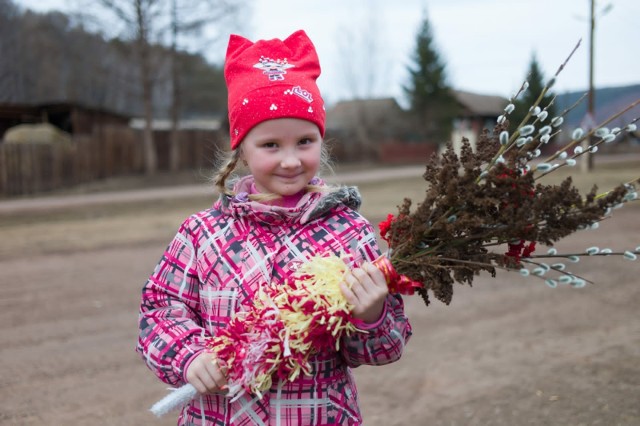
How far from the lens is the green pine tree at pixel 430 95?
138 feet

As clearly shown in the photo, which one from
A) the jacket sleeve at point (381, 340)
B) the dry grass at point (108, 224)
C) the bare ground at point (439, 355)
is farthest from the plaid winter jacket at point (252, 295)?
the dry grass at point (108, 224)

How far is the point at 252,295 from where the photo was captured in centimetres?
183

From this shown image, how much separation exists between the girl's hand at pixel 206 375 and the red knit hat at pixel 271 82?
2.39ft

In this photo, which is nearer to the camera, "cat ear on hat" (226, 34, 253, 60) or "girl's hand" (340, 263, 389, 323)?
"girl's hand" (340, 263, 389, 323)

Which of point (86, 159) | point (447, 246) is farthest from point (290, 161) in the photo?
point (86, 159)

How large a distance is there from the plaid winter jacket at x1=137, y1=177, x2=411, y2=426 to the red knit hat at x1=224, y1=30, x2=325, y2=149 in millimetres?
261

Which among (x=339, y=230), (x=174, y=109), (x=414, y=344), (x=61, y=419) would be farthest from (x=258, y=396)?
(x=174, y=109)

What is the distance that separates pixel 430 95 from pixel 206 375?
42.5m

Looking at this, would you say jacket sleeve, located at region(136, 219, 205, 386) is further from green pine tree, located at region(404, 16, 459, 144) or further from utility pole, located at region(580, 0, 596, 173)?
green pine tree, located at region(404, 16, 459, 144)

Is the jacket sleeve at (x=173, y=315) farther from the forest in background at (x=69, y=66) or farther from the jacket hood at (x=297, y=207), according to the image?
the forest in background at (x=69, y=66)

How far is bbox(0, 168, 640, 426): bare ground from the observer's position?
390cm

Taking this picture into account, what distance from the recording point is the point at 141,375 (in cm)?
451

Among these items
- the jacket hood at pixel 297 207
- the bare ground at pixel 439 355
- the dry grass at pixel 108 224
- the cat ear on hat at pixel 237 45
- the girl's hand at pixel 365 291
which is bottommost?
the bare ground at pixel 439 355

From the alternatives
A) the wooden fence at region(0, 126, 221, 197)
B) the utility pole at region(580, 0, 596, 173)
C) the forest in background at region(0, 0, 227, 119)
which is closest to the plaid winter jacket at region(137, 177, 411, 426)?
the wooden fence at region(0, 126, 221, 197)
